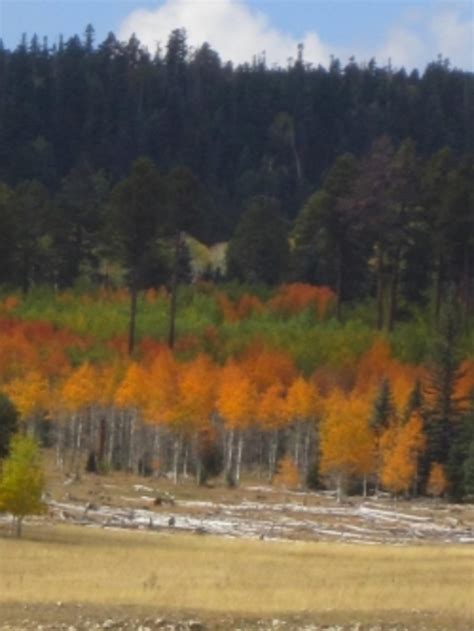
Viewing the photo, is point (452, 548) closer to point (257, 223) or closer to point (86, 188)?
point (257, 223)

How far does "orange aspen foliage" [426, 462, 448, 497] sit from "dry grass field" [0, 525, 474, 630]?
879 inches

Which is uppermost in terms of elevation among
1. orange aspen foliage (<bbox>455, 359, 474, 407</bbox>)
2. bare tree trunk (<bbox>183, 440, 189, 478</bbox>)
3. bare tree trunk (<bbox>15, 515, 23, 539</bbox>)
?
orange aspen foliage (<bbox>455, 359, 474, 407</bbox>)

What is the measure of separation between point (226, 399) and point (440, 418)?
975 centimetres

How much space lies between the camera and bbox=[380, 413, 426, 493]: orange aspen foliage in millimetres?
68875

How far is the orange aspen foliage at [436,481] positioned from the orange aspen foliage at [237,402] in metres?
8.69

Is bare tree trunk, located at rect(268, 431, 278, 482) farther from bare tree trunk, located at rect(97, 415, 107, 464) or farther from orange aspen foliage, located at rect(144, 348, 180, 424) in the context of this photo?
bare tree trunk, located at rect(97, 415, 107, 464)

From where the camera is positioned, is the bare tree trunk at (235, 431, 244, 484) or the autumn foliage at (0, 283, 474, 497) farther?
the bare tree trunk at (235, 431, 244, 484)

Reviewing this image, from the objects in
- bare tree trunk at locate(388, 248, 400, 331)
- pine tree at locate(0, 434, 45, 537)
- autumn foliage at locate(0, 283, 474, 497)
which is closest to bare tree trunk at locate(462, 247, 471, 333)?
bare tree trunk at locate(388, 248, 400, 331)

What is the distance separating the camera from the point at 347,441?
224 ft

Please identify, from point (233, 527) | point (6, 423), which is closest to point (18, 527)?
point (6, 423)

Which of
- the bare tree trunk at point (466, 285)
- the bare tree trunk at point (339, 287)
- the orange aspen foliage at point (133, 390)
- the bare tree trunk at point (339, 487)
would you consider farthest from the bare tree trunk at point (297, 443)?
the bare tree trunk at point (339, 287)

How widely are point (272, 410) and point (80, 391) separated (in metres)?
9.24

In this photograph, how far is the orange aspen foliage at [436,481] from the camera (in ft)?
232

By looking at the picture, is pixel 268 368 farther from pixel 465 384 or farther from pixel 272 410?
pixel 465 384
